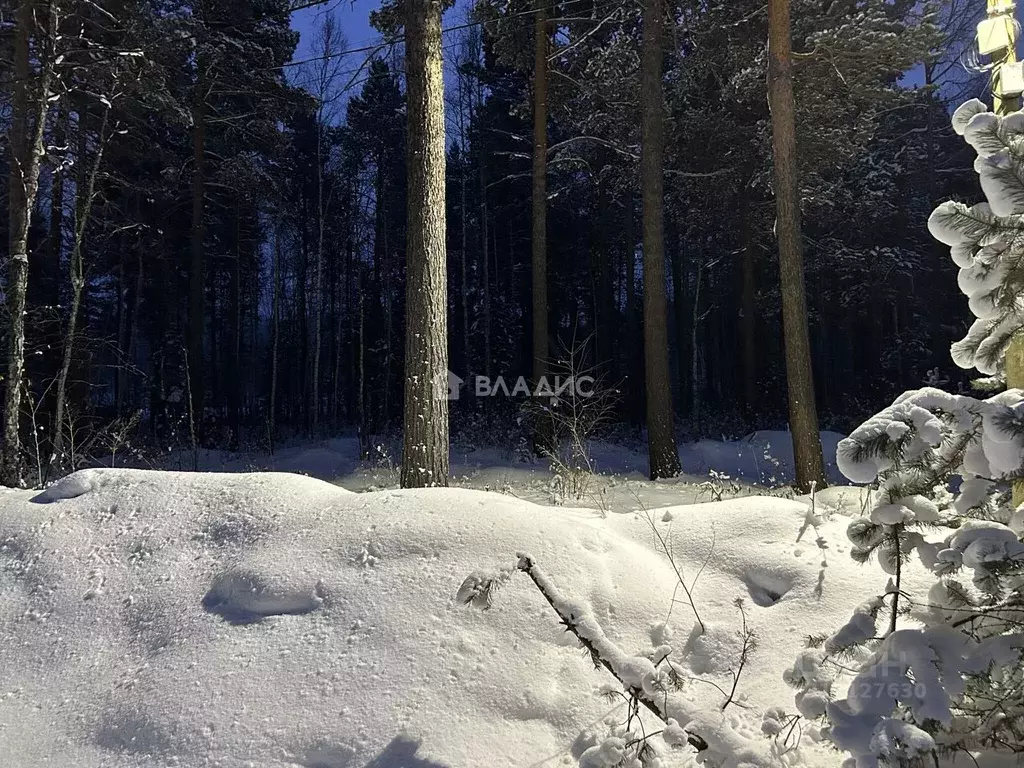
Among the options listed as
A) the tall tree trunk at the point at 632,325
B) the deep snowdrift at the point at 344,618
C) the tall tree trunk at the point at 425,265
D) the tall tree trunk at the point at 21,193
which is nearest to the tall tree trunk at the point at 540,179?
the tall tree trunk at the point at 425,265

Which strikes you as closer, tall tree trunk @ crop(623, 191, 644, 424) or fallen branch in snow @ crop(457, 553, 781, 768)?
fallen branch in snow @ crop(457, 553, 781, 768)

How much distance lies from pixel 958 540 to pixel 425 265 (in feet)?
14.6

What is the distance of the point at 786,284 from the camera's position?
7801mm

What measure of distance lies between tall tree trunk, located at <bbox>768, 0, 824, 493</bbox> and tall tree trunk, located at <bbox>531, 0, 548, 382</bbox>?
509cm

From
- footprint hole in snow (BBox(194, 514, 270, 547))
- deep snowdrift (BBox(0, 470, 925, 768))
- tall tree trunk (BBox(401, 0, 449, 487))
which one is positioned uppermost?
tall tree trunk (BBox(401, 0, 449, 487))

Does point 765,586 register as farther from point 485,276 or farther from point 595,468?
point 485,276

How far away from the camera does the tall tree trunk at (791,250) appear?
7.60m

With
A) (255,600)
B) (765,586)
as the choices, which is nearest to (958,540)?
(765,586)

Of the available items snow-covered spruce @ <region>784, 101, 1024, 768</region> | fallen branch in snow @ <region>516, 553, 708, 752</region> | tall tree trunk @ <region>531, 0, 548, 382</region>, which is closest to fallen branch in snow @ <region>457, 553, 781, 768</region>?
fallen branch in snow @ <region>516, 553, 708, 752</region>

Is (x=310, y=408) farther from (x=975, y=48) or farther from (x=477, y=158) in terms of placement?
(x=975, y=48)

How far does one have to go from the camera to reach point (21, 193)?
26.2 ft

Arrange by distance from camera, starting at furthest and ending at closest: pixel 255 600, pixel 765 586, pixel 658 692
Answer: pixel 765 586 → pixel 255 600 → pixel 658 692

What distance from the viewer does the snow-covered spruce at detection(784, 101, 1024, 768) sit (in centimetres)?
169

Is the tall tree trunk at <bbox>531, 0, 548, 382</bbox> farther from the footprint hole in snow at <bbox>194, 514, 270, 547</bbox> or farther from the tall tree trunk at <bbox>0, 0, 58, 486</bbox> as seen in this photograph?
the footprint hole in snow at <bbox>194, 514, 270, 547</bbox>
